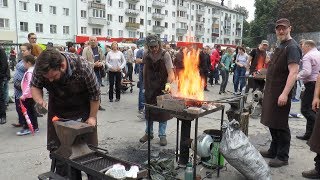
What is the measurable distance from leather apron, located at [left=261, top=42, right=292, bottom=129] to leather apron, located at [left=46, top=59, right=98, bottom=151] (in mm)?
2468

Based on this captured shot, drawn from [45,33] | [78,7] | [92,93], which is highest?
[78,7]

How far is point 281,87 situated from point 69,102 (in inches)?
110

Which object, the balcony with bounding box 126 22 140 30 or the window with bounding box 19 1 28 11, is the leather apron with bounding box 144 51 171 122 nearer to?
the window with bounding box 19 1 28 11

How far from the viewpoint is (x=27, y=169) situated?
14.7ft

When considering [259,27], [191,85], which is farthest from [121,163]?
[259,27]

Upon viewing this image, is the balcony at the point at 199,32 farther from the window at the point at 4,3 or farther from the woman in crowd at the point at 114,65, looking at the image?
the woman in crowd at the point at 114,65

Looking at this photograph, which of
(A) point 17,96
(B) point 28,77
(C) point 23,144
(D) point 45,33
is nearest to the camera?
(C) point 23,144

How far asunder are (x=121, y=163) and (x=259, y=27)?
185 feet

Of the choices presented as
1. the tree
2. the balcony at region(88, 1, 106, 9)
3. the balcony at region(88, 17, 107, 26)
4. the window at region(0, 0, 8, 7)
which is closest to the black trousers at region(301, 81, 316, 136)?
the window at region(0, 0, 8, 7)

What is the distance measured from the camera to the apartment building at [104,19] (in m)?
38.2

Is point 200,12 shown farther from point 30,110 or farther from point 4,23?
point 30,110

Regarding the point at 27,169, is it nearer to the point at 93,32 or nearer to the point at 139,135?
the point at 139,135

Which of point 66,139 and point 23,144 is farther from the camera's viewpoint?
point 23,144

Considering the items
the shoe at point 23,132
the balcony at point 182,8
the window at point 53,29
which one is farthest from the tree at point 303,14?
the shoe at point 23,132
